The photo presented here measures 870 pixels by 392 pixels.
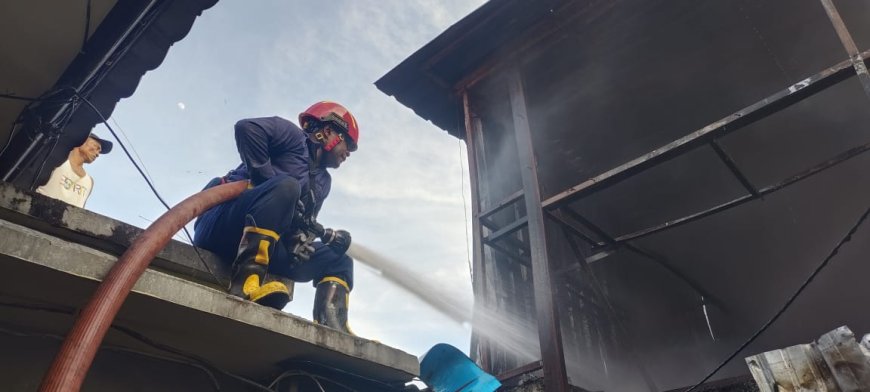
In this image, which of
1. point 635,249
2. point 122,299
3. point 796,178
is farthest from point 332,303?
point 796,178

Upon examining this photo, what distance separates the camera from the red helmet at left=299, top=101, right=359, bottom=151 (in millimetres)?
4422

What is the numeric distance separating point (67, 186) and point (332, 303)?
145 inches

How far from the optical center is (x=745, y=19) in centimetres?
671

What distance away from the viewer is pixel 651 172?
27.8 feet

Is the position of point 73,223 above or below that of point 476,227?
below

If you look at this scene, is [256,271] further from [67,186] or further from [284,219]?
[67,186]

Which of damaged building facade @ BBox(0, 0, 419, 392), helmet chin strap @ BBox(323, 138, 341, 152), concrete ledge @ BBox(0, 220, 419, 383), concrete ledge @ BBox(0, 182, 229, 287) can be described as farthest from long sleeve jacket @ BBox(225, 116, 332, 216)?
concrete ledge @ BBox(0, 220, 419, 383)

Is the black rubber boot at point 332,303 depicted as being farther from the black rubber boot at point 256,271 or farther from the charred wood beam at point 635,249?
the charred wood beam at point 635,249

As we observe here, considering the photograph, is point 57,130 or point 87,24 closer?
point 87,24

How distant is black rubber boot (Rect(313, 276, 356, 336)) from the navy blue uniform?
0.07 metres

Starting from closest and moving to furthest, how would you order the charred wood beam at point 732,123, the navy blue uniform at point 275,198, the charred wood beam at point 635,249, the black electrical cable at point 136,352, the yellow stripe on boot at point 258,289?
the black electrical cable at point 136,352, the yellow stripe on boot at point 258,289, the navy blue uniform at point 275,198, the charred wood beam at point 732,123, the charred wood beam at point 635,249

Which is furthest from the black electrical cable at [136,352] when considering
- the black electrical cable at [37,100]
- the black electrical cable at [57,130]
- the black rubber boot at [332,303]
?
the black electrical cable at [57,130]

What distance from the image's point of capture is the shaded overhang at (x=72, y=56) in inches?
155

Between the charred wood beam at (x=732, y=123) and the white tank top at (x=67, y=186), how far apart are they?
489 cm
